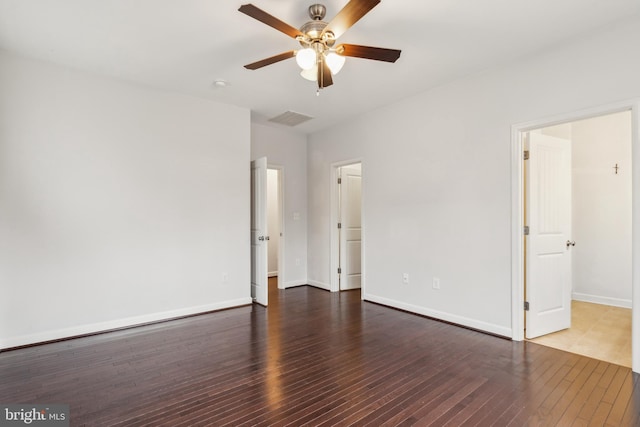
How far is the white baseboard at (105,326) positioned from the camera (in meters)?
3.09

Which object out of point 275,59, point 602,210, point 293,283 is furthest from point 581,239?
point 275,59

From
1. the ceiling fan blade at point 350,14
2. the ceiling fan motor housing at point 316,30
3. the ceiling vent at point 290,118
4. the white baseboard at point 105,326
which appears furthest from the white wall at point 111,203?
the ceiling fan blade at point 350,14

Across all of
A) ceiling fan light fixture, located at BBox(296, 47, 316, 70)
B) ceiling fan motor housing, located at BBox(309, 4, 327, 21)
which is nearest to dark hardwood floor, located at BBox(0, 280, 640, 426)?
ceiling fan light fixture, located at BBox(296, 47, 316, 70)

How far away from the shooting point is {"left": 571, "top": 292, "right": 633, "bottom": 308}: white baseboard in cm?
436

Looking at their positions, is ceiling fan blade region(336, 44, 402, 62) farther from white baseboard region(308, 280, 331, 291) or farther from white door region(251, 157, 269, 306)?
white baseboard region(308, 280, 331, 291)

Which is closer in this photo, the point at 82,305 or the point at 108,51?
the point at 108,51

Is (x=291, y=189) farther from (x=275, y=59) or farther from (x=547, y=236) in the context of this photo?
(x=547, y=236)

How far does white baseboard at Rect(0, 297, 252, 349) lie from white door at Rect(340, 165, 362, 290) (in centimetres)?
188

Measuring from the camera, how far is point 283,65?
10.8 feet

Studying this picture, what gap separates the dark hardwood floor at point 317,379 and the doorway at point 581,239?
0.53 metres

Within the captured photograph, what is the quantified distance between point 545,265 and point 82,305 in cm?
489

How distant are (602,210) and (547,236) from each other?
6.92ft

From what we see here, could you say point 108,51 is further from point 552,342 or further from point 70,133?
point 552,342

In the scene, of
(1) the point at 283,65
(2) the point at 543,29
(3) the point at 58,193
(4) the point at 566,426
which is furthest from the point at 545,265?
(3) the point at 58,193
